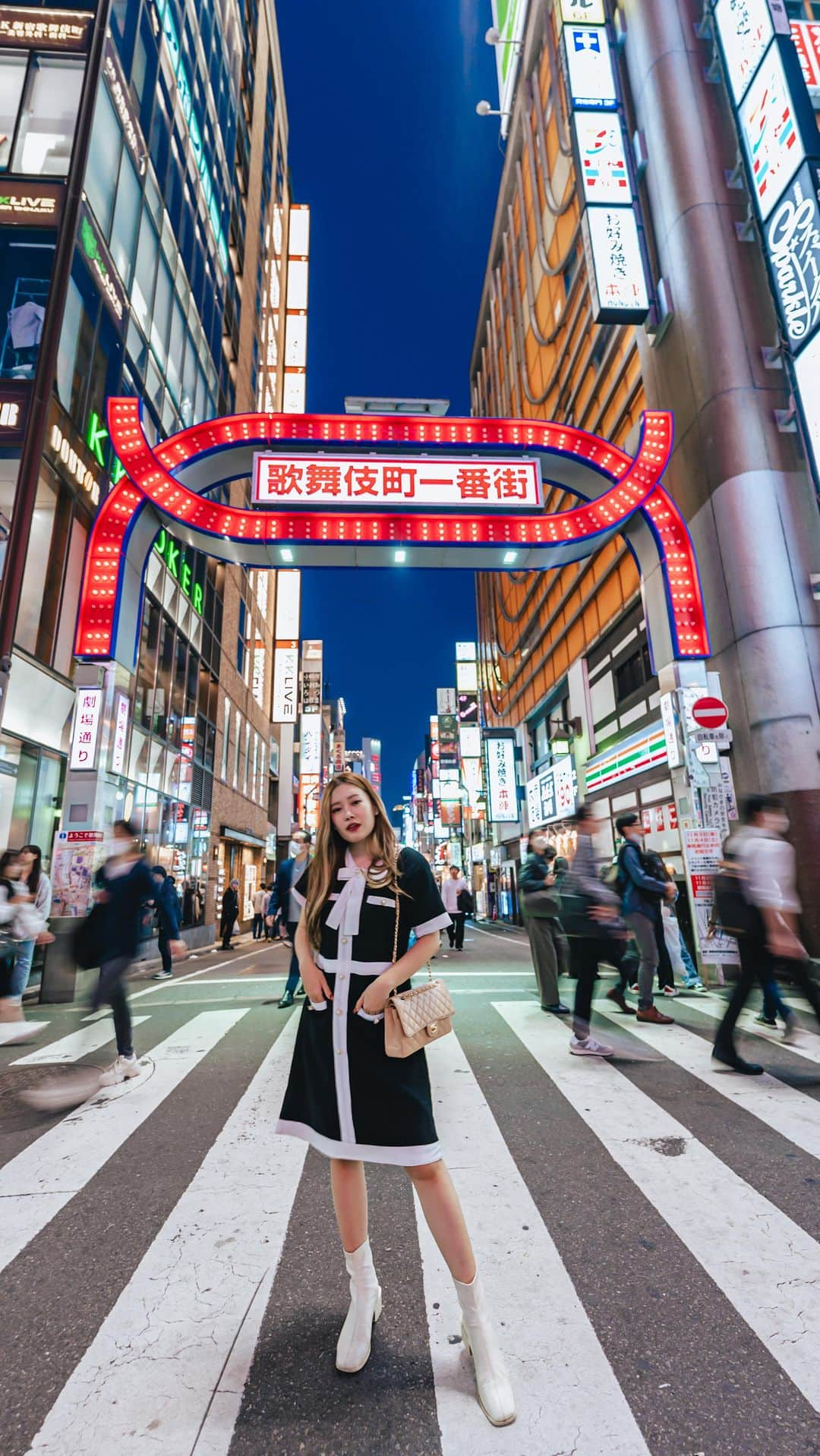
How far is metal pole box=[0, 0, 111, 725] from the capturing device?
11.0 meters

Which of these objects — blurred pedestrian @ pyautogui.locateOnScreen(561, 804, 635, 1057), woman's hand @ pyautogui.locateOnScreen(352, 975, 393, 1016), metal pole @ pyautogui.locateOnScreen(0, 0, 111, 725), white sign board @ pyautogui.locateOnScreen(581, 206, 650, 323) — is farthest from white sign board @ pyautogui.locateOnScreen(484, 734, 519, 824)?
woman's hand @ pyautogui.locateOnScreen(352, 975, 393, 1016)

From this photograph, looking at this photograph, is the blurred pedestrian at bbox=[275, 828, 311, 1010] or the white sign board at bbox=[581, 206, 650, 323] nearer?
the blurred pedestrian at bbox=[275, 828, 311, 1010]

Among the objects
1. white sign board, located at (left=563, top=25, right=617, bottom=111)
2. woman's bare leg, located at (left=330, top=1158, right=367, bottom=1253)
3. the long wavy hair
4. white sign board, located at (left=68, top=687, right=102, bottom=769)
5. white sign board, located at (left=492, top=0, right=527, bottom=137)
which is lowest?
woman's bare leg, located at (left=330, top=1158, right=367, bottom=1253)

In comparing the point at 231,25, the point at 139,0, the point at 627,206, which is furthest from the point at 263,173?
the point at 627,206

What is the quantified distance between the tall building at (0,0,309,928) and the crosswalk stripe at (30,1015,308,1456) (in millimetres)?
6902

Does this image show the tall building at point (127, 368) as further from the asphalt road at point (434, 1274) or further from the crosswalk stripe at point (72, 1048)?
the asphalt road at point (434, 1274)

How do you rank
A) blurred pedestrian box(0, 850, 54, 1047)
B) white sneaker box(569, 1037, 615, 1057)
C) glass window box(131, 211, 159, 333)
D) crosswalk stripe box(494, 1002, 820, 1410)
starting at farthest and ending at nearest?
glass window box(131, 211, 159, 333) → blurred pedestrian box(0, 850, 54, 1047) → white sneaker box(569, 1037, 615, 1057) → crosswalk stripe box(494, 1002, 820, 1410)

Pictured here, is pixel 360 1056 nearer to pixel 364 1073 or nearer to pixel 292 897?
pixel 364 1073

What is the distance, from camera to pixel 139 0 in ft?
55.9

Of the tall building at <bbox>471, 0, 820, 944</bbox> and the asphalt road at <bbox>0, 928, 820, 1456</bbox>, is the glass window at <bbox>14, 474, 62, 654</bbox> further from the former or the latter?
the tall building at <bbox>471, 0, 820, 944</bbox>

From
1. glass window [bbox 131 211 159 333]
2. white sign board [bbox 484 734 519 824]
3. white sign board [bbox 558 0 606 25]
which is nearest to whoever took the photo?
white sign board [bbox 558 0 606 25]

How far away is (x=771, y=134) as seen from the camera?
11922 mm

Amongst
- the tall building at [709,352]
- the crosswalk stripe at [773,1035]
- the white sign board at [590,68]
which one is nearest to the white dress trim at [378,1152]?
the crosswalk stripe at [773,1035]

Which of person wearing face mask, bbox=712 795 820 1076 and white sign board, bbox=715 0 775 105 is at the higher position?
white sign board, bbox=715 0 775 105
